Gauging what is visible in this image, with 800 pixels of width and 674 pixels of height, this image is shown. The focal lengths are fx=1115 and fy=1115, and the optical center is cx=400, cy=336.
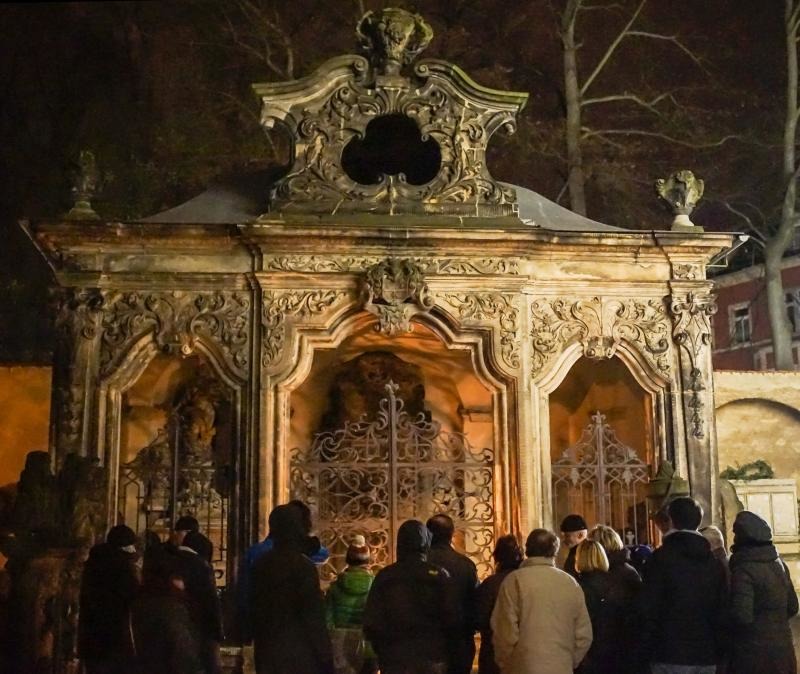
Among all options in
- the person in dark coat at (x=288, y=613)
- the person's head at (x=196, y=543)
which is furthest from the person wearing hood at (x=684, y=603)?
the person's head at (x=196, y=543)

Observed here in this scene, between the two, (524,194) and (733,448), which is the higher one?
(524,194)

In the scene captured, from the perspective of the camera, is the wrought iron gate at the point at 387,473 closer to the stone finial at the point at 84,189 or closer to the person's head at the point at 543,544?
the stone finial at the point at 84,189

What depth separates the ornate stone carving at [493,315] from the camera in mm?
13109

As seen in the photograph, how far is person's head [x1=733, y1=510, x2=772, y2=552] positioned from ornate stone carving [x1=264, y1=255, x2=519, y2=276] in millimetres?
6332

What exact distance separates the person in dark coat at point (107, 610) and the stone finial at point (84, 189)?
656cm

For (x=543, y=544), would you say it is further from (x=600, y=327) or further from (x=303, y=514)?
(x=600, y=327)

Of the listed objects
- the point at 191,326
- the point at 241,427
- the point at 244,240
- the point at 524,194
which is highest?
the point at 524,194

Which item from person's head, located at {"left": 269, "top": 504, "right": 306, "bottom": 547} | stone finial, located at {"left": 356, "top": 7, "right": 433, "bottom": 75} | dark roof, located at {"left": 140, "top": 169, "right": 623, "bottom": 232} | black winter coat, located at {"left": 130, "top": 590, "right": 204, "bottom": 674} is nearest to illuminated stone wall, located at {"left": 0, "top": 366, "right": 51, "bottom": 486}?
dark roof, located at {"left": 140, "top": 169, "right": 623, "bottom": 232}

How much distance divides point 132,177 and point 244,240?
38.4ft

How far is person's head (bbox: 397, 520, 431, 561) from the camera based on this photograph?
7.20 meters

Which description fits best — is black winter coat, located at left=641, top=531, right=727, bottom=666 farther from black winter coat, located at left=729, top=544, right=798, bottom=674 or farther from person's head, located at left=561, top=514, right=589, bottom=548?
person's head, located at left=561, top=514, right=589, bottom=548

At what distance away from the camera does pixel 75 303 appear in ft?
42.2

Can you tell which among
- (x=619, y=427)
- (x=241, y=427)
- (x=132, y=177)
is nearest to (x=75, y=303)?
(x=241, y=427)

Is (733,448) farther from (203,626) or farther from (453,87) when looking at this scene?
(203,626)
